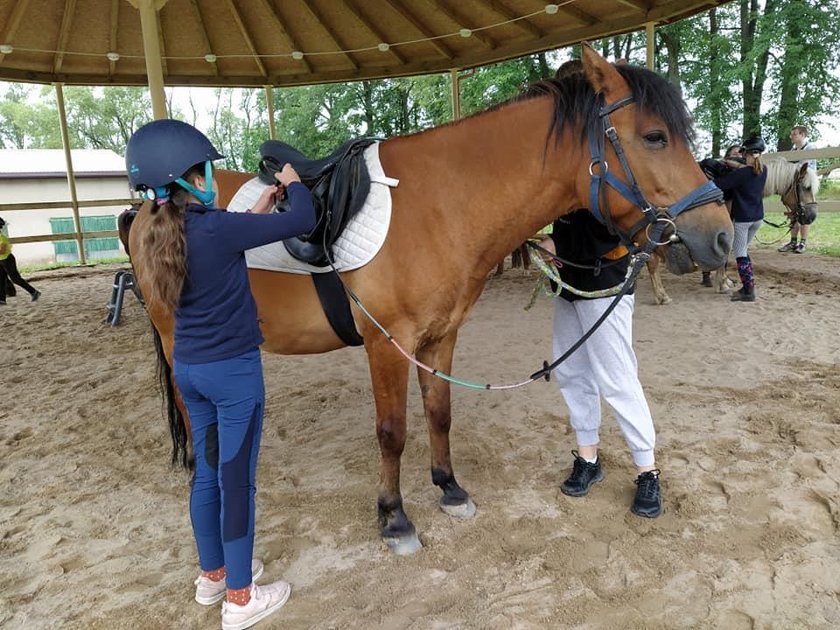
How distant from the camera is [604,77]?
189cm

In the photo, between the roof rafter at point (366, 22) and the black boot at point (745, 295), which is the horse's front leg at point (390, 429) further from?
the roof rafter at point (366, 22)

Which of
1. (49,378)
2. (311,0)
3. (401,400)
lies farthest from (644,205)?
(311,0)

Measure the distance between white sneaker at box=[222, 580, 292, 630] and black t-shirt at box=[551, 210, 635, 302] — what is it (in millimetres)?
1678

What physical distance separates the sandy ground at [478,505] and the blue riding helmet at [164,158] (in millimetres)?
1475

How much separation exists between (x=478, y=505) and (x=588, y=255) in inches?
50.1

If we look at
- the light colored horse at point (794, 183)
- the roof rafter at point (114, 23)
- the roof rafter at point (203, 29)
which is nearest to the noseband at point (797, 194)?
the light colored horse at point (794, 183)

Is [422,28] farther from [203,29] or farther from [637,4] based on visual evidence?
[203,29]

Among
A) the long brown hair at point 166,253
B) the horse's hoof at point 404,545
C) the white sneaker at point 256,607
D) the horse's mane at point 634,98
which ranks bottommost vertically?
the horse's hoof at point 404,545

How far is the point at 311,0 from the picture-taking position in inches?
317

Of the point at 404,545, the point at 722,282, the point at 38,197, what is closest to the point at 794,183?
the point at 722,282

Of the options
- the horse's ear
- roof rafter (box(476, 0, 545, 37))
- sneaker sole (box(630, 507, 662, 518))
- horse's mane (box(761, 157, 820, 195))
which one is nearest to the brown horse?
the horse's ear

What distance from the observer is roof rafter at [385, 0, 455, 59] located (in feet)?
26.4

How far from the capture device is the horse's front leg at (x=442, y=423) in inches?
94.5

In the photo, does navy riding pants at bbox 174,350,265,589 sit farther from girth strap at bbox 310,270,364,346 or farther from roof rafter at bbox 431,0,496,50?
roof rafter at bbox 431,0,496,50
